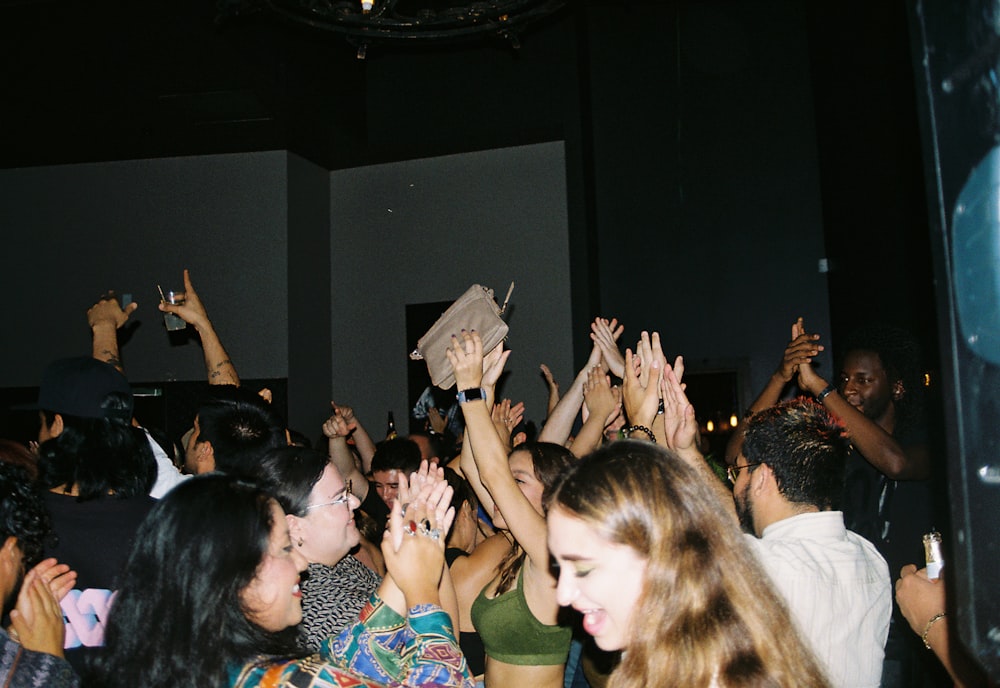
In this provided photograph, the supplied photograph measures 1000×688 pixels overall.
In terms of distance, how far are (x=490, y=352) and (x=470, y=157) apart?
5289 mm

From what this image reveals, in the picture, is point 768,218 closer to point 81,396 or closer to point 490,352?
point 490,352

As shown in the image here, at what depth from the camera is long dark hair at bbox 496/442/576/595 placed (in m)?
2.45

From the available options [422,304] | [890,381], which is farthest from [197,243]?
[890,381]

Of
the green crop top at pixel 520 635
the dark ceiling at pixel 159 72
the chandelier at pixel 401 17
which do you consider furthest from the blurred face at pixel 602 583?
the dark ceiling at pixel 159 72

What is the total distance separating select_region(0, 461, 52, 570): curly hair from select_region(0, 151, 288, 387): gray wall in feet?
18.0

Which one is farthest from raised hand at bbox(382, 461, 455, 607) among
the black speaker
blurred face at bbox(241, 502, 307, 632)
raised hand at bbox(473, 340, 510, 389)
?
the black speaker

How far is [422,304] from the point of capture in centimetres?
789

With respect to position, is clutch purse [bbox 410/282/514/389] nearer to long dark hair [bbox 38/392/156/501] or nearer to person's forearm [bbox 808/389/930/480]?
long dark hair [bbox 38/392/156/501]

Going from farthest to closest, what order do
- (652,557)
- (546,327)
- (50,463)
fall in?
(546,327) → (50,463) → (652,557)

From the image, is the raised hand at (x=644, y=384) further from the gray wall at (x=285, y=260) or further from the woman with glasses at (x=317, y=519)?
the gray wall at (x=285, y=260)

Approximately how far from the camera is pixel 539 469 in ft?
8.89

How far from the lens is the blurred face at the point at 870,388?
3.44 m

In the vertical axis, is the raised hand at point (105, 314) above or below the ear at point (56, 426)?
above

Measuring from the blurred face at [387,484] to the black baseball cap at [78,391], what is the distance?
141cm
